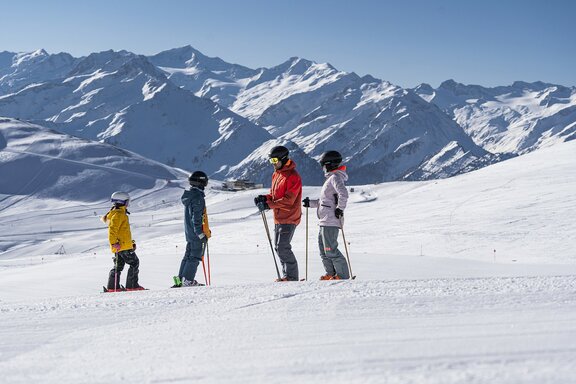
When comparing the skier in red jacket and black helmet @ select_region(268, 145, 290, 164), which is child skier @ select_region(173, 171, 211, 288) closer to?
the skier in red jacket

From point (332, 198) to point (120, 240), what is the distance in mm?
3667

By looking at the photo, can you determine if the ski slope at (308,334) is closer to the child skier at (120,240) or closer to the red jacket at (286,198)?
the red jacket at (286,198)

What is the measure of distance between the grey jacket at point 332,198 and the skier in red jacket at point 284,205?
407mm

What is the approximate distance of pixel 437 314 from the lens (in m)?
4.75

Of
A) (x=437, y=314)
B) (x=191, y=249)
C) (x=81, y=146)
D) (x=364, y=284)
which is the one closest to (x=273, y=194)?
(x=191, y=249)

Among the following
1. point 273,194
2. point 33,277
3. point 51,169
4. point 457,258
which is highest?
point 51,169

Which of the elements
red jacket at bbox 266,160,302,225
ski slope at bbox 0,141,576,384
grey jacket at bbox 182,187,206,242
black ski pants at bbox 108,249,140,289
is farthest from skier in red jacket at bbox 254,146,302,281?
black ski pants at bbox 108,249,140,289

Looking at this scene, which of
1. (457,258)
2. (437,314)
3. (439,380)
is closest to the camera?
(439,380)

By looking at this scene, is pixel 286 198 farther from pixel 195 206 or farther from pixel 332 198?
pixel 195 206

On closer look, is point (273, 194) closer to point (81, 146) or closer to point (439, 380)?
point (439, 380)

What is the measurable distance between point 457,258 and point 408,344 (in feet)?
50.4

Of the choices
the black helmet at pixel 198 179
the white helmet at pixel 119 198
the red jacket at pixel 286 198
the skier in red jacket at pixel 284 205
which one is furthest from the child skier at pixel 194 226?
the red jacket at pixel 286 198

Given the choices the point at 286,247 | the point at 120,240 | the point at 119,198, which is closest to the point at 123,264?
the point at 120,240

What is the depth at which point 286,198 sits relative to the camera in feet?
29.9
